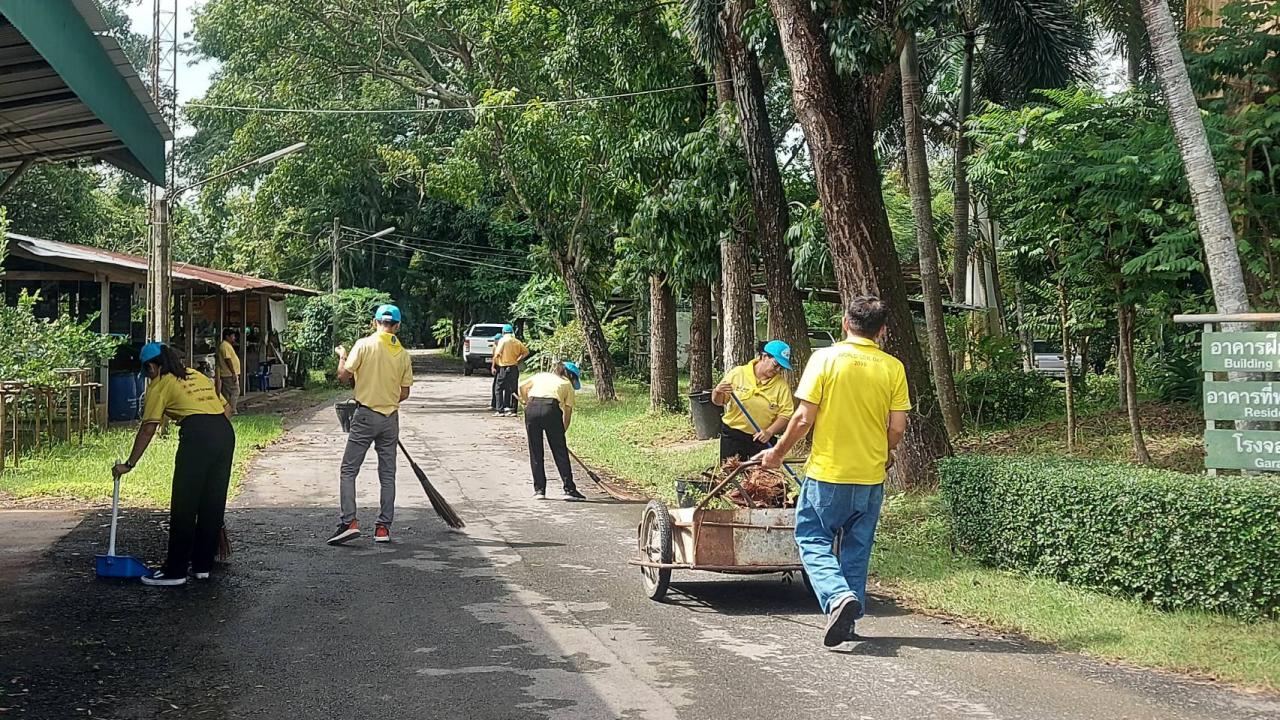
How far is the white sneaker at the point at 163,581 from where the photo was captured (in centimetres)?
834

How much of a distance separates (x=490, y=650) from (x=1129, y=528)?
151 inches

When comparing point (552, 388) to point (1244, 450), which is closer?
point (1244, 450)

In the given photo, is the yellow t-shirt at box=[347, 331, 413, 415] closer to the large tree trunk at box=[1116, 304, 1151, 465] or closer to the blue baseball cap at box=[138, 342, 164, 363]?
the blue baseball cap at box=[138, 342, 164, 363]

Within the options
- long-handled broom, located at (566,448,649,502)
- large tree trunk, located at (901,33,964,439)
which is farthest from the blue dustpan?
large tree trunk, located at (901,33,964,439)

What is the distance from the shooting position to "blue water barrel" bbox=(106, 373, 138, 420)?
2177 centimetres

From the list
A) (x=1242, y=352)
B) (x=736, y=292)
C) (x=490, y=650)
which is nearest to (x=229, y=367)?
(x=736, y=292)

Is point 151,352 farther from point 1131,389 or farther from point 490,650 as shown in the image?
point 1131,389

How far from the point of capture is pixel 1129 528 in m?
7.50

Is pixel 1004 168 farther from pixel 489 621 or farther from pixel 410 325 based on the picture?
pixel 410 325

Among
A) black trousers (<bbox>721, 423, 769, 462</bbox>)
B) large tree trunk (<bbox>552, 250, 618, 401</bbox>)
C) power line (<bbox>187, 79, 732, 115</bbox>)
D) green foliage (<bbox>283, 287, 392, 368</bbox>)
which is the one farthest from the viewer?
green foliage (<bbox>283, 287, 392, 368</bbox>)

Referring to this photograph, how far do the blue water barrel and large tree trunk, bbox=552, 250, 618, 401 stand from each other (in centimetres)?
1032

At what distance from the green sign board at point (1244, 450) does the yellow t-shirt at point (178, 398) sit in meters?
6.46

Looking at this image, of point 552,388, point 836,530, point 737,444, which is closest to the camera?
point 836,530

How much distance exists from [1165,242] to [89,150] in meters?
9.62
